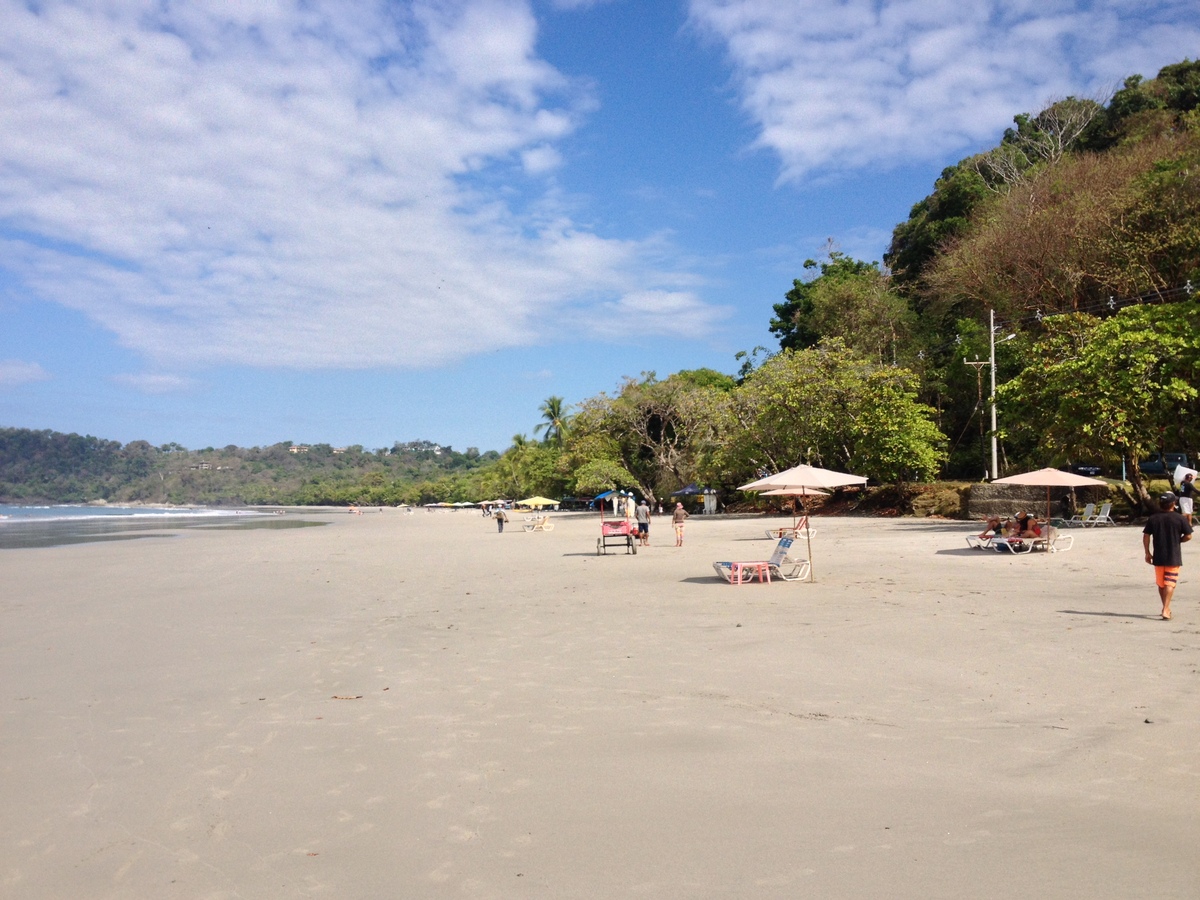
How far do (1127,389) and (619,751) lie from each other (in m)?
20.7

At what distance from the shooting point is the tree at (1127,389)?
67.9 ft

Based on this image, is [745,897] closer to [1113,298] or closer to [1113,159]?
[1113,298]

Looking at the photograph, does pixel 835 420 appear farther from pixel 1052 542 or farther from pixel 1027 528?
pixel 1027 528

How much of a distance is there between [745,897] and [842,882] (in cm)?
43

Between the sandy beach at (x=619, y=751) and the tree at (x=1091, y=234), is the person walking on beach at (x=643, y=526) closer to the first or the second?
the sandy beach at (x=619, y=751)

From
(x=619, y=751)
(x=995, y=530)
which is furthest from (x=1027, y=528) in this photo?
(x=619, y=751)

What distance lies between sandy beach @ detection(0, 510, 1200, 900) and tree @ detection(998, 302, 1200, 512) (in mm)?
11597

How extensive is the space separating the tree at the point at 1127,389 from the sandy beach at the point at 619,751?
11.6 metres

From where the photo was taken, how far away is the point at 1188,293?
26.8 meters

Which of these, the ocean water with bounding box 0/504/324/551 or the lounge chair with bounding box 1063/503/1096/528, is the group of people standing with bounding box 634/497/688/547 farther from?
the ocean water with bounding box 0/504/324/551

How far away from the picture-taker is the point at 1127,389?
20.8 meters

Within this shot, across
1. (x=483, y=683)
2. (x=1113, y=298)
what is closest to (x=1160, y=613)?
(x=483, y=683)

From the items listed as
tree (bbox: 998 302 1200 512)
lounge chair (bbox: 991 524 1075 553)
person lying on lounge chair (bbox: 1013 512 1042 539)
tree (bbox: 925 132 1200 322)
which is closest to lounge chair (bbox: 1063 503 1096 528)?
tree (bbox: 998 302 1200 512)

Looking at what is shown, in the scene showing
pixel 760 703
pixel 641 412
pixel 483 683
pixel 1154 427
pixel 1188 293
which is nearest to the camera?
pixel 760 703
